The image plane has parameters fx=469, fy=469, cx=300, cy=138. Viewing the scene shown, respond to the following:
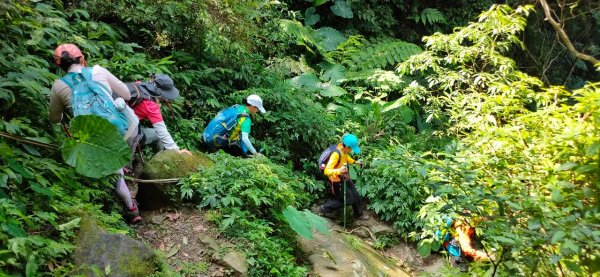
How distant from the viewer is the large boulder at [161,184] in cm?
474

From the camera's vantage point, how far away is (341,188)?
6.74m

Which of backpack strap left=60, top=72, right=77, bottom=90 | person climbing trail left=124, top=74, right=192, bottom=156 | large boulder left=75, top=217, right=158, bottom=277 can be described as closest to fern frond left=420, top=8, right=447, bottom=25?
person climbing trail left=124, top=74, right=192, bottom=156

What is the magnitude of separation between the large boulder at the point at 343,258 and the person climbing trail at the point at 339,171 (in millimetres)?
684

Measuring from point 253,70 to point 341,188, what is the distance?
2.63 m

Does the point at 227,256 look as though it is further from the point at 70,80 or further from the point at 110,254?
the point at 70,80

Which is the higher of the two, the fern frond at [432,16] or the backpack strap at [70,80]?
the backpack strap at [70,80]

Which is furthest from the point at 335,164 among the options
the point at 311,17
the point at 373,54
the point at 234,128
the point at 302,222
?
the point at 311,17

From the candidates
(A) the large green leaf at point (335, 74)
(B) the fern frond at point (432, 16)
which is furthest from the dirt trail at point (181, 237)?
(B) the fern frond at point (432, 16)

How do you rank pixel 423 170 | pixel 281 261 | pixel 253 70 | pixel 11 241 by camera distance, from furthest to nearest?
pixel 253 70, pixel 281 261, pixel 423 170, pixel 11 241

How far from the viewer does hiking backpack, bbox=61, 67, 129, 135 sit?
3.89 metres

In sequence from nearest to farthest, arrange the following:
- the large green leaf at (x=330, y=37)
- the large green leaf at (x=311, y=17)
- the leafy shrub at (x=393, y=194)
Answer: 1. the leafy shrub at (x=393, y=194)
2. the large green leaf at (x=330, y=37)
3. the large green leaf at (x=311, y=17)

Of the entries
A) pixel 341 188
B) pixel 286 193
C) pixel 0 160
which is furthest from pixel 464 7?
pixel 0 160

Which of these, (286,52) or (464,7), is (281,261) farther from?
(464,7)

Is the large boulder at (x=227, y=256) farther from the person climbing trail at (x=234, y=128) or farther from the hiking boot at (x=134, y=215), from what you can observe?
the person climbing trail at (x=234, y=128)
